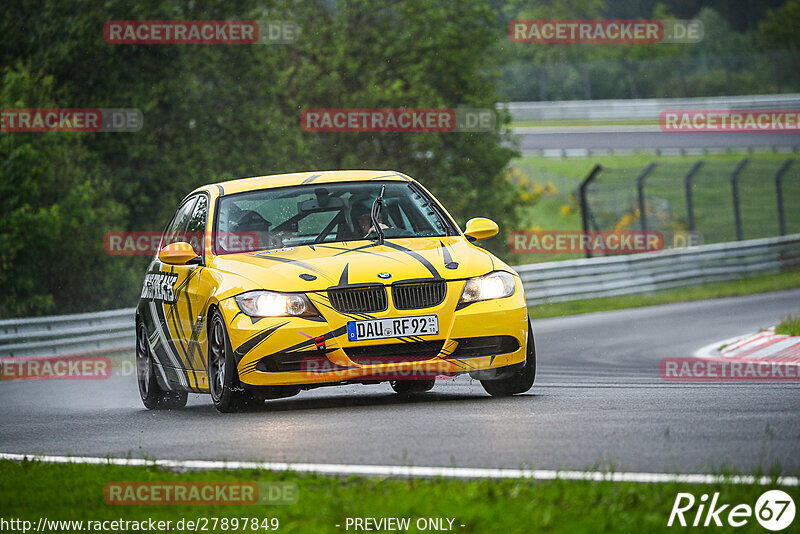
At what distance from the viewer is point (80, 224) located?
26391 millimetres

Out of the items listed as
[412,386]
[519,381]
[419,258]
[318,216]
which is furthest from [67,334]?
[419,258]

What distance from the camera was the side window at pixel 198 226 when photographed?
10438 mm

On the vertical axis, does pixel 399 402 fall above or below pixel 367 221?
below

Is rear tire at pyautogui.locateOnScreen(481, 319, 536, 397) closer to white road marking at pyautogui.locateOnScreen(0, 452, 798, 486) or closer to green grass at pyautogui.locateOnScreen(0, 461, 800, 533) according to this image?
white road marking at pyautogui.locateOnScreen(0, 452, 798, 486)

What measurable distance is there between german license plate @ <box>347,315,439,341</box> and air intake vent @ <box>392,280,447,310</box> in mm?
92

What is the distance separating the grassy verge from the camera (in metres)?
24.9

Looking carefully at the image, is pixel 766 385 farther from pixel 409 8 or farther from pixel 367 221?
pixel 409 8

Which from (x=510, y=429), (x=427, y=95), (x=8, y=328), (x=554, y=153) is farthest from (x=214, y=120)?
(x=510, y=429)

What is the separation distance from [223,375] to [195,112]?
25372mm

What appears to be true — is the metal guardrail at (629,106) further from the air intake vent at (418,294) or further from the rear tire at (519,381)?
the air intake vent at (418,294)

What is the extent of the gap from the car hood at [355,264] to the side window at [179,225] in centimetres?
149

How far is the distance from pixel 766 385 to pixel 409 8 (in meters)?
33.0

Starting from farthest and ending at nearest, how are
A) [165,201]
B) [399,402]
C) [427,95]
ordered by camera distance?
[427,95] → [165,201] → [399,402]

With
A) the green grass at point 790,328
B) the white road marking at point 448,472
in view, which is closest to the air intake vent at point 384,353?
the white road marking at point 448,472
